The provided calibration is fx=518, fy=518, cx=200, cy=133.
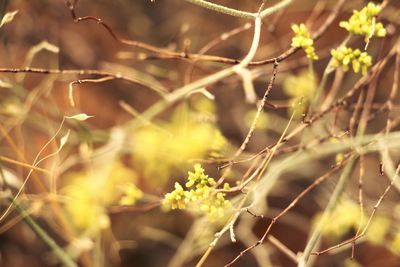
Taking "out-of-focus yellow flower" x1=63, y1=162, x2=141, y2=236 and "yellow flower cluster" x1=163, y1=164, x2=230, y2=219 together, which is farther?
"out-of-focus yellow flower" x1=63, y1=162, x2=141, y2=236

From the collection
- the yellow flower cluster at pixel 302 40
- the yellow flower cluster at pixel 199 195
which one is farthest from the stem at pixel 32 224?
the yellow flower cluster at pixel 302 40

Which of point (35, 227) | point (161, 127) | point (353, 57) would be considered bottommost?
point (35, 227)

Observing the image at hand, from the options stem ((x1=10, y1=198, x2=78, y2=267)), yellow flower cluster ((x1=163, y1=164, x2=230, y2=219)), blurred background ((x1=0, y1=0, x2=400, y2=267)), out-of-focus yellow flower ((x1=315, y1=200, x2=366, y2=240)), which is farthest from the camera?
blurred background ((x1=0, y1=0, x2=400, y2=267))

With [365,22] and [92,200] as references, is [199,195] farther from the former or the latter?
[92,200]

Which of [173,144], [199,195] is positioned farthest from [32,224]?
[173,144]

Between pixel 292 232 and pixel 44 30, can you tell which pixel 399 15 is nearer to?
pixel 292 232

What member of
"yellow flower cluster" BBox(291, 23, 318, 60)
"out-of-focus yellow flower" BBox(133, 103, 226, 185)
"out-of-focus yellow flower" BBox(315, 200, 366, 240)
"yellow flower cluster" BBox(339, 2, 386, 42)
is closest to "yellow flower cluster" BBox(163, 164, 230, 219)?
"yellow flower cluster" BBox(291, 23, 318, 60)

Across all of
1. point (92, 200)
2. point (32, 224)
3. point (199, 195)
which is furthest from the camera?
point (92, 200)

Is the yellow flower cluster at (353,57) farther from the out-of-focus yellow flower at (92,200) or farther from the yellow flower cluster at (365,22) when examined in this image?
the out-of-focus yellow flower at (92,200)

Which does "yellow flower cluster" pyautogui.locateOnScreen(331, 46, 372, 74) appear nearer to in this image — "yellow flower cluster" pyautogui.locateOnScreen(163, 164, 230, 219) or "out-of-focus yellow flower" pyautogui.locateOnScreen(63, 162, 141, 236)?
"yellow flower cluster" pyautogui.locateOnScreen(163, 164, 230, 219)
